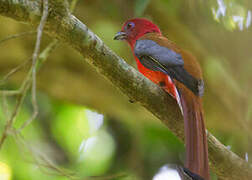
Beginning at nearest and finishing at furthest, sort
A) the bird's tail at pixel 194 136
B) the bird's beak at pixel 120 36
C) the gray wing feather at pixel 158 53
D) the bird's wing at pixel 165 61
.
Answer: the bird's tail at pixel 194 136 < the bird's wing at pixel 165 61 < the gray wing feather at pixel 158 53 < the bird's beak at pixel 120 36

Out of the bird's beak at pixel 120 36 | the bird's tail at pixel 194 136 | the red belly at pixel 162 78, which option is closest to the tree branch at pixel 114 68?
the bird's tail at pixel 194 136

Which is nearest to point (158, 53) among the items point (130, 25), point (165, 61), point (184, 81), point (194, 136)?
point (165, 61)

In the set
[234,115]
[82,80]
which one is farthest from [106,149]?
[234,115]

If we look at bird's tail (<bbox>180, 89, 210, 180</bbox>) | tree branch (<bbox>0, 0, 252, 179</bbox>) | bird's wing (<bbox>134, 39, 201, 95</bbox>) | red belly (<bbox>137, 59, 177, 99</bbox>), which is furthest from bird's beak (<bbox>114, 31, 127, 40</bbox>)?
tree branch (<bbox>0, 0, 252, 179</bbox>)

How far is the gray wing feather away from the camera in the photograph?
10.3 ft

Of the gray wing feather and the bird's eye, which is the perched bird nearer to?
the gray wing feather

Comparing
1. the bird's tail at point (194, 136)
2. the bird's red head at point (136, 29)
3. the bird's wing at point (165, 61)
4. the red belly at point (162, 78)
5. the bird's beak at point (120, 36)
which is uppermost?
the bird's red head at point (136, 29)

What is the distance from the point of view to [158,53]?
330 centimetres

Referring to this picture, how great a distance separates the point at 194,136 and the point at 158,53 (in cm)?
93

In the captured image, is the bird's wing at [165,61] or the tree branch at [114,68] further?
the bird's wing at [165,61]

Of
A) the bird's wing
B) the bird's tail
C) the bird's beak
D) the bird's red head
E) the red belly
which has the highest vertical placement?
the bird's red head

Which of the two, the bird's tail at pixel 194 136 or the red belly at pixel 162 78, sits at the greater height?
the red belly at pixel 162 78

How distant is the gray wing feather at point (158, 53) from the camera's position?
3154 millimetres

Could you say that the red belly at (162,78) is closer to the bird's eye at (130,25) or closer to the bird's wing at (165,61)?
the bird's wing at (165,61)
